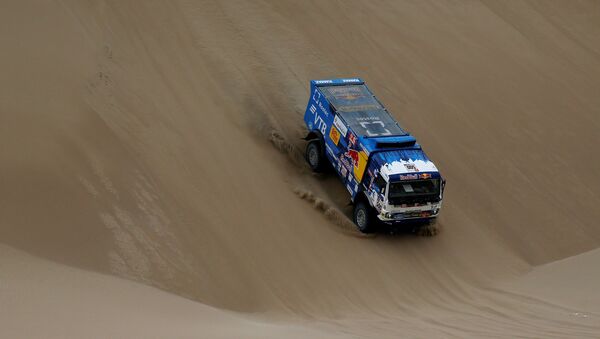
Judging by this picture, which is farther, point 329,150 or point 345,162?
point 329,150

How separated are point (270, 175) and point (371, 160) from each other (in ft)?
7.47

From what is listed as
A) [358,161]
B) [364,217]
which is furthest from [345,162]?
[364,217]

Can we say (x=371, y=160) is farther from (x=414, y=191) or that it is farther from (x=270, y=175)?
(x=270, y=175)

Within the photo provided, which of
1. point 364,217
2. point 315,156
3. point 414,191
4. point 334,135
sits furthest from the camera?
point 315,156

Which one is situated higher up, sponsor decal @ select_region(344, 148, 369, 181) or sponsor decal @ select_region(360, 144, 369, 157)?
sponsor decal @ select_region(360, 144, 369, 157)

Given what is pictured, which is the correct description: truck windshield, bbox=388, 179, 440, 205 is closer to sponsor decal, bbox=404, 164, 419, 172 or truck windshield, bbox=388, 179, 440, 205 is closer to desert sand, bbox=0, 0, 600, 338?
sponsor decal, bbox=404, 164, 419, 172

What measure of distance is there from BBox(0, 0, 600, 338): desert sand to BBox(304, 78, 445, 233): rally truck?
585 mm

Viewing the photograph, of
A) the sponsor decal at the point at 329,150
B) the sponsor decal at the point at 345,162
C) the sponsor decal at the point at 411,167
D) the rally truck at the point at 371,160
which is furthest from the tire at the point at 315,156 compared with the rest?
the sponsor decal at the point at 411,167

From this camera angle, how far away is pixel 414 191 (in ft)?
59.4

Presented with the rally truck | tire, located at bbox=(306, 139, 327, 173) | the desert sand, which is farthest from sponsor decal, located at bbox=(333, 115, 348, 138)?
the desert sand

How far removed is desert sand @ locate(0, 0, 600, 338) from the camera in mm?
14703

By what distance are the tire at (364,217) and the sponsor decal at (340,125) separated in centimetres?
142

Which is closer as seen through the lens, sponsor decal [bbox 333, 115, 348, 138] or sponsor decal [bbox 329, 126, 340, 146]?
sponsor decal [bbox 333, 115, 348, 138]

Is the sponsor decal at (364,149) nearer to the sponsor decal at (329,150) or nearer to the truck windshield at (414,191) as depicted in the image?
the truck windshield at (414,191)
